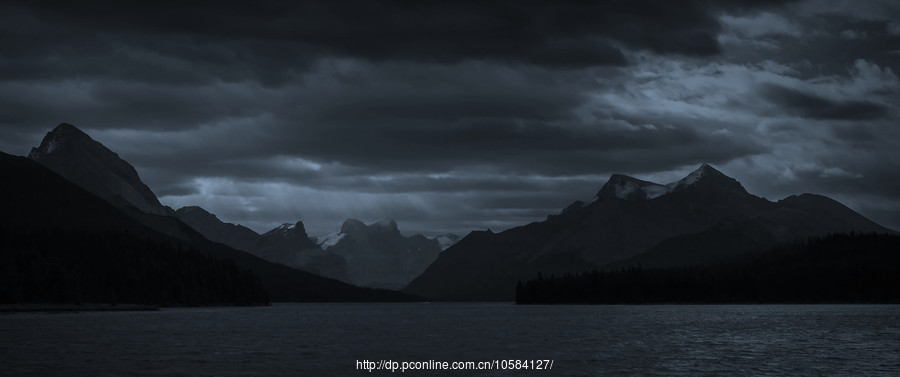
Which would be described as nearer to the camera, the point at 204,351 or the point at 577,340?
the point at 204,351

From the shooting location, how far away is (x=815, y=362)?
106500 millimetres

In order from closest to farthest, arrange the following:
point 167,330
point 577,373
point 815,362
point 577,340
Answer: point 577,373
point 815,362
point 577,340
point 167,330

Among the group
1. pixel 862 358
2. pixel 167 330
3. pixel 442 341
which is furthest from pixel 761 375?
pixel 167 330

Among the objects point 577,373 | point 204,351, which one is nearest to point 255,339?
point 204,351

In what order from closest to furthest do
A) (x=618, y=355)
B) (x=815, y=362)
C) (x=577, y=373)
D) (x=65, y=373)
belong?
1. (x=65, y=373)
2. (x=577, y=373)
3. (x=815, y=362)
4. (x=618, y=355)

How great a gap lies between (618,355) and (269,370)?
45.5 metres

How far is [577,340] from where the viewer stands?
14862 centimetres

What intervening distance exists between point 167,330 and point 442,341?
5874 centimetres

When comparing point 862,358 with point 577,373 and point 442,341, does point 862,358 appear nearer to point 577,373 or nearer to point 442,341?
point 577,373

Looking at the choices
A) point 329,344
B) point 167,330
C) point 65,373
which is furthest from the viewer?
point 167,330

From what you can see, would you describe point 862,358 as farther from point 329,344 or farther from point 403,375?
point 329,344

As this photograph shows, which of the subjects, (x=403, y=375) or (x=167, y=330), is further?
(x=167, y=330)

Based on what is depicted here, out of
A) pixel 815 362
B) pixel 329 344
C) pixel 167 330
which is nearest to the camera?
pixel 815 362

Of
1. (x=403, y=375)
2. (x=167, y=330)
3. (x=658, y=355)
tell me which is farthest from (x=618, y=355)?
(x=167, y=330)
